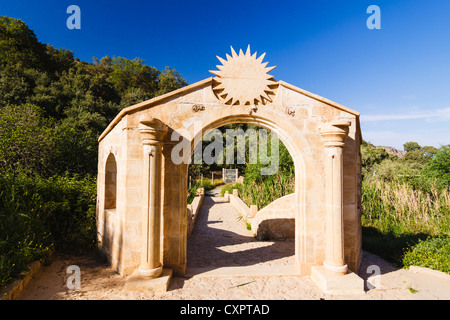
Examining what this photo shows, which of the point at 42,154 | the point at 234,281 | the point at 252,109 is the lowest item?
the point at 234,281

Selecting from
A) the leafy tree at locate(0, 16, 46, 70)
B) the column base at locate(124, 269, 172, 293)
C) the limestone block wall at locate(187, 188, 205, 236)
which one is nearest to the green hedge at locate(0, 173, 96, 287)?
the column base at locate(124, 269, 172, 293)

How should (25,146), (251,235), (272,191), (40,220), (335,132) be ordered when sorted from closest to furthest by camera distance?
(335,132) < (40,220) < (251,235) < (25,146) < (272,191)

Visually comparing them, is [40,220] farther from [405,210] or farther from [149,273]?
[405,210]

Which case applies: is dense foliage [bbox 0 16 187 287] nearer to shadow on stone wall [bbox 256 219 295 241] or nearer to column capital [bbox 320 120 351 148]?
shadow on stone wall [bbox 256 219 295 241]

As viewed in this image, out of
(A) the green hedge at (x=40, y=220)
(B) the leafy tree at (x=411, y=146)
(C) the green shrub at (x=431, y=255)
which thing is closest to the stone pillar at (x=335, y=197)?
(C) the green shrub at (x=431, y=255)

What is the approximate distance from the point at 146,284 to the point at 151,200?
1396mm

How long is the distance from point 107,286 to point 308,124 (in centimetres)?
494

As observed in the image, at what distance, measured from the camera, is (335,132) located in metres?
4.13

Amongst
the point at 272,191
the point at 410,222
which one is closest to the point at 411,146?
the point at 410,222

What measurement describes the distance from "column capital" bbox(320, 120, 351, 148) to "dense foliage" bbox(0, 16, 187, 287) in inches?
236

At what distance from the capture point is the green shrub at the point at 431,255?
16.0 feet

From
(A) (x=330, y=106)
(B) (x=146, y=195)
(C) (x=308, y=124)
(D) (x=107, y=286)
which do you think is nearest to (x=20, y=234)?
(D) (x=107, y=286)

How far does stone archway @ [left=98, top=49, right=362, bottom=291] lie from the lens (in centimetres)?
413

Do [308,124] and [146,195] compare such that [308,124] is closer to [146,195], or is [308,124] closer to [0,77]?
[146,195]
